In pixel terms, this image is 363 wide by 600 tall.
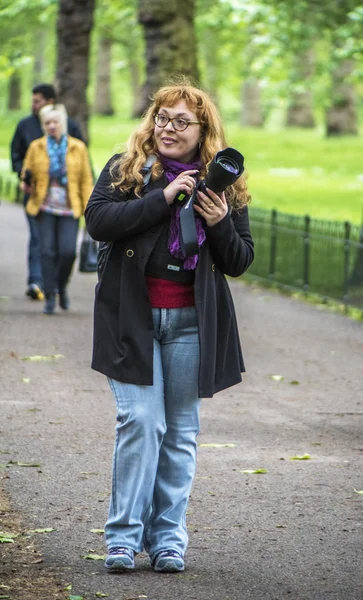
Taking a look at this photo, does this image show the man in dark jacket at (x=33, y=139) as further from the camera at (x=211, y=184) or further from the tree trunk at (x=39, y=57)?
the tree trunk at (x=39, y=57)

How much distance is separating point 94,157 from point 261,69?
1197cm

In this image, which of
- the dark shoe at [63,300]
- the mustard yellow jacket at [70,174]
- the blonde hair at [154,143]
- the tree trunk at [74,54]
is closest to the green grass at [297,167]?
the tree trunk at [74,54]

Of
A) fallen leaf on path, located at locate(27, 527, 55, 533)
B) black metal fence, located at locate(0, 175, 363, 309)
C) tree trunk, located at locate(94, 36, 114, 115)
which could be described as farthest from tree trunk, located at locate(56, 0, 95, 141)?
tree trunk, located at locate(94, 36, 114, 115)

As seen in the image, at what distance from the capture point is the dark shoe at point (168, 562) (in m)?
4.88

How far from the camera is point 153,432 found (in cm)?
474

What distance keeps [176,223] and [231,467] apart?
2.44 m

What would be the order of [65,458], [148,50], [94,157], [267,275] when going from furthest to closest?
[94,157]
[148,50]
[267,275]
[65,458]

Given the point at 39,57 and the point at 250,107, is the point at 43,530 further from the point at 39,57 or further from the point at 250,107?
the point at 39,57

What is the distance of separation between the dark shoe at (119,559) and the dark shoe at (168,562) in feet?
0.36

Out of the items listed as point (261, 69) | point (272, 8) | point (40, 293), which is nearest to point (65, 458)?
point (40, 293)

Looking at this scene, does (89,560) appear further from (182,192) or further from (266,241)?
(266,241)

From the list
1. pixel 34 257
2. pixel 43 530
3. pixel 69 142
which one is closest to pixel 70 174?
pixel 69 142

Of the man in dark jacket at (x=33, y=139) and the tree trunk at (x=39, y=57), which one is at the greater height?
the tree trunk at (x=39, y=57)

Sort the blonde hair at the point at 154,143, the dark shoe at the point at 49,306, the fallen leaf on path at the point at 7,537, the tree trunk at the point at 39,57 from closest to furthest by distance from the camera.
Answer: the blonde hair at the point at 154,143 < the fallen leaf on path at the point at 7,537 < the dark shoe at the point at 49,306 < the tree trunk at the point at 39,57
